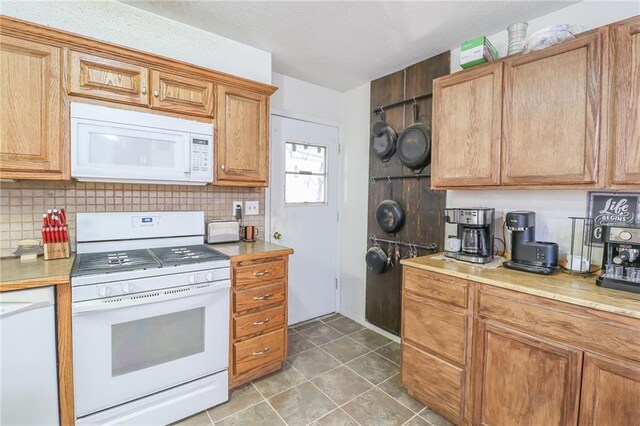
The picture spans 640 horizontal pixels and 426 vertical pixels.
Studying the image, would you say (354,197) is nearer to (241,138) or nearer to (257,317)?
(241,138)

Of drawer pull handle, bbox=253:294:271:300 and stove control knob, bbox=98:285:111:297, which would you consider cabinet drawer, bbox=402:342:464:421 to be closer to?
drawer pull handle, bbox=253:294:271:300

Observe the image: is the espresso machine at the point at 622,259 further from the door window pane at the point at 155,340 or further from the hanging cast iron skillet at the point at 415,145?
the door window pane at the point at 155,340

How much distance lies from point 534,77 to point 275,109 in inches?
79.8

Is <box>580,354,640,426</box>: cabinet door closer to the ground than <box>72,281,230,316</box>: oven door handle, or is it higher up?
closer to the ground

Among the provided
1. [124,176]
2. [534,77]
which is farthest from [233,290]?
[534,77]

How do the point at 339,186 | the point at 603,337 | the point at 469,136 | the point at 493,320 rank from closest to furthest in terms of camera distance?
1. the point at 603,337
2. the point at 493,320
3. the point at 469,136
4. the point at 339,186

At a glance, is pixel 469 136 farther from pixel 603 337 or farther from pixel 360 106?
pixel 360 106

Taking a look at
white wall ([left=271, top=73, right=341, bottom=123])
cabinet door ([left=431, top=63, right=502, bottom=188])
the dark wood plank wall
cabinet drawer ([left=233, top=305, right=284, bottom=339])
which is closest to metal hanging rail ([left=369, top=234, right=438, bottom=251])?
the dark wood plank wall

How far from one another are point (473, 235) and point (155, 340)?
2017mm

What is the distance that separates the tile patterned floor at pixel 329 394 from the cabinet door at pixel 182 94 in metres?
1.95

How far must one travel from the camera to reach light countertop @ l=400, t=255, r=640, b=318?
1.23 m

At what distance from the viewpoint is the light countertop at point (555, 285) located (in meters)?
1.23

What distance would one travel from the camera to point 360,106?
125 inches

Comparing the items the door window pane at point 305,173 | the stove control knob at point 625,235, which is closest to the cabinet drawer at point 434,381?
the stove control knob at point 625,235
